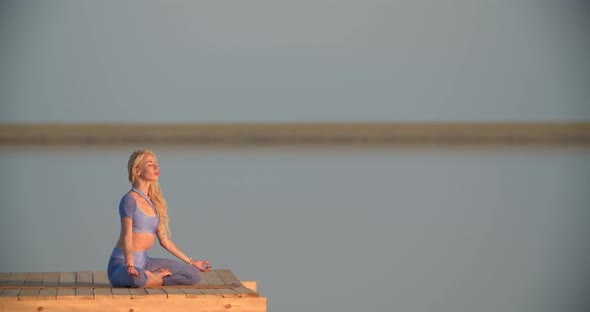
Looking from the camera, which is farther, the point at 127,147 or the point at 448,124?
the point at 448,124

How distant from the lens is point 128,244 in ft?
19.0

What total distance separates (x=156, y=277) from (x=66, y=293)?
42 centimetres

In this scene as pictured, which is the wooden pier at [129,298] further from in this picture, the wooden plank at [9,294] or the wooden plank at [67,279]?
the wooden plank at [67,279]

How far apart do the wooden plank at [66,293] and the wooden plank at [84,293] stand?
0.07ft

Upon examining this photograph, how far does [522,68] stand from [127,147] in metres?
8.97

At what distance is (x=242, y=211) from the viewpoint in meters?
9.06

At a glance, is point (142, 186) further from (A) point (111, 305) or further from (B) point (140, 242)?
(A) point (111, 305)

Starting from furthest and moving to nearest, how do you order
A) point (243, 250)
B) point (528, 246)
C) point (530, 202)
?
point (530, 202) < point (528, 246) < point (243, 250)

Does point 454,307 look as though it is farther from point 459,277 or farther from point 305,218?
point 305,218

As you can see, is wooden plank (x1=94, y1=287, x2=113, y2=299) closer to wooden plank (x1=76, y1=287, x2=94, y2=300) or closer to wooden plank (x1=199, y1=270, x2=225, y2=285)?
wooden plank (x1=76, y1=287, x2=94, y2=300)

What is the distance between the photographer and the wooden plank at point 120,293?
217 inches

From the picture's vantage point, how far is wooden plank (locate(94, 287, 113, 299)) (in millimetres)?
5516

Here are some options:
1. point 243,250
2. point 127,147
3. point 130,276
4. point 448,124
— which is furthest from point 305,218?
point 448,124

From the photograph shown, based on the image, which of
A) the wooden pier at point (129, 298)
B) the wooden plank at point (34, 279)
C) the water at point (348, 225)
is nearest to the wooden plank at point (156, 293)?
the wooden pier at point (129, 298)
